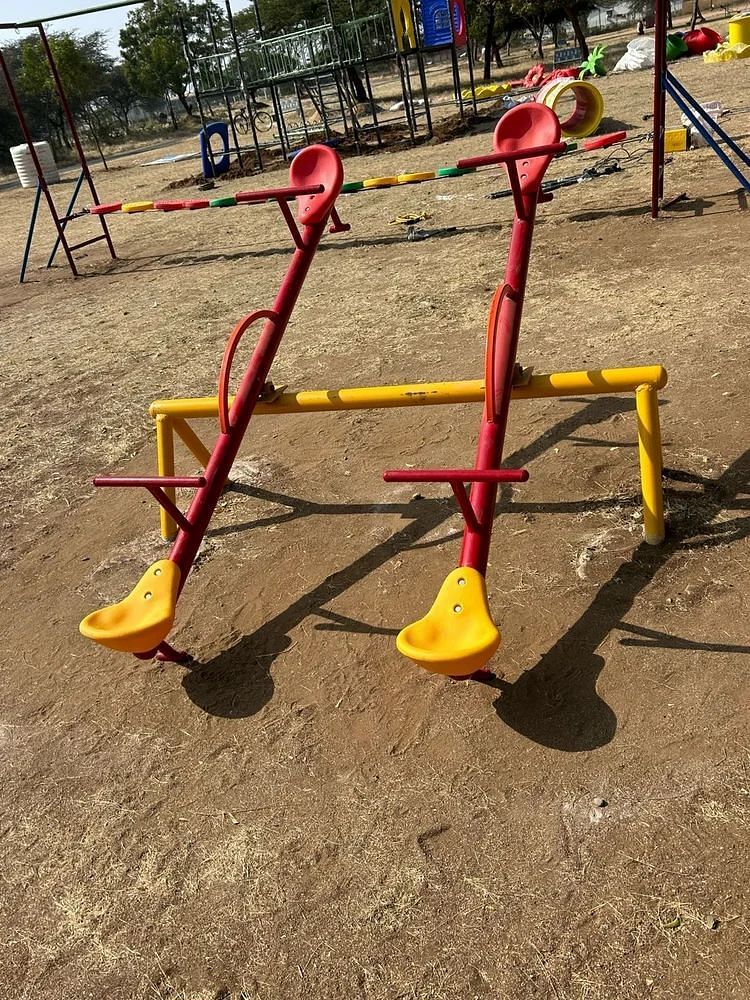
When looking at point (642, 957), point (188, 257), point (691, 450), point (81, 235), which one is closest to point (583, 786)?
point (642, 957)

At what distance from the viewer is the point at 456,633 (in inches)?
79.4

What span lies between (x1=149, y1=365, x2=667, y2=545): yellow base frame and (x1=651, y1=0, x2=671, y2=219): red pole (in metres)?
3.80

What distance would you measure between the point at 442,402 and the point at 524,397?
1.03ft

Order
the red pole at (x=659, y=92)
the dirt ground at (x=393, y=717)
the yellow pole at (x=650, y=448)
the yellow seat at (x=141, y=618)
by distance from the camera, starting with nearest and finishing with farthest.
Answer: the dirt ground at (x=393, y=717) → the yellow seat at (x=141, y=618) → the yellow pole at (x=650, y=448) → the red pole at (x=659, y=92)

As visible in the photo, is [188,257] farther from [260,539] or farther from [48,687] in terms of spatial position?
[48,687]

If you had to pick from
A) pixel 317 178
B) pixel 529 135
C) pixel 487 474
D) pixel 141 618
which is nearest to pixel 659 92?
pixel 529 135

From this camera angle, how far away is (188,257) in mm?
8906

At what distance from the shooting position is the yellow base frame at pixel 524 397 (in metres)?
2.62

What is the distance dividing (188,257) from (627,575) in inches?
301

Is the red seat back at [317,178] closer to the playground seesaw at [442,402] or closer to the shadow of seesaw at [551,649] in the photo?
the playground seesaw at [442,402]

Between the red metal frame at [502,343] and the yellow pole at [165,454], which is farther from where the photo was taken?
the yellow pole at [165,454]

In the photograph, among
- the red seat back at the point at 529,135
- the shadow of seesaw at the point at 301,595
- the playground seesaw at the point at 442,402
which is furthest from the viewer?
the red seat back at the point at 529,135

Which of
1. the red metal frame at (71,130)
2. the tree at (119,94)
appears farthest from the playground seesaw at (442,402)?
the tree at (119,94)

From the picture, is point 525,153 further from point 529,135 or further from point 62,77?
point 62,77
